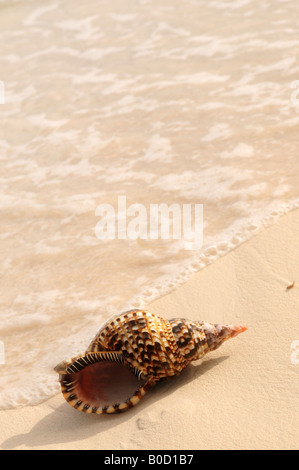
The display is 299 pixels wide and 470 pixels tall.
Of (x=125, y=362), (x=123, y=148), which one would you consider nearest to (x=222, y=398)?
(x=125, y=362)

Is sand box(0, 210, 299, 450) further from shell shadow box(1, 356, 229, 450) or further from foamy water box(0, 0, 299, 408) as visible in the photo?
foamy water box(0, 0, 299, 408)

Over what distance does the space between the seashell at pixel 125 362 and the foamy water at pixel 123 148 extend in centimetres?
41

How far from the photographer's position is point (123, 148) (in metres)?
5.24

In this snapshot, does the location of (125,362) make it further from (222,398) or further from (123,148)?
(123,148)

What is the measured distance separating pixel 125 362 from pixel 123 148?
9.24 feet

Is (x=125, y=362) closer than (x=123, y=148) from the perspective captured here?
Yes

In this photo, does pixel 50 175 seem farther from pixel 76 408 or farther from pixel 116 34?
pixel 116 34

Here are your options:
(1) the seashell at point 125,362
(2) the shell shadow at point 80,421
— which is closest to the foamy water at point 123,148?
(2) the shell shadow at point 80,421

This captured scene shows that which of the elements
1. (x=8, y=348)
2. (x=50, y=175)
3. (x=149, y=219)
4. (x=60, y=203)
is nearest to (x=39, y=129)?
(x=50, y=175)

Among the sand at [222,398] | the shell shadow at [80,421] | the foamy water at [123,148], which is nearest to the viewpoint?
the sand at [222,398]

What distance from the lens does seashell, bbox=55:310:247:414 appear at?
2.71m

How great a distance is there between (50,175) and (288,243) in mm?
2228

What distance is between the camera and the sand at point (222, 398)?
2457 millimetres

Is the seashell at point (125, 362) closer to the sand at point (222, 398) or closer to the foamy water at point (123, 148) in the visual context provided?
the sand at point (222, 398)
